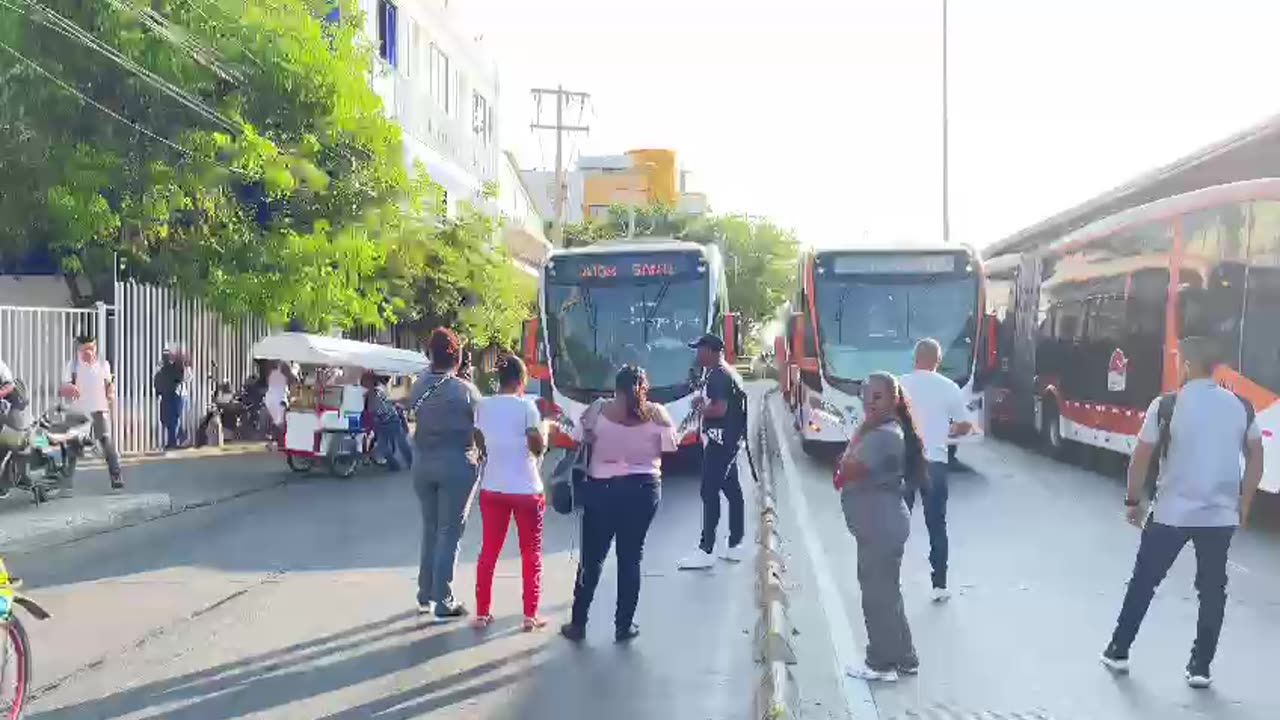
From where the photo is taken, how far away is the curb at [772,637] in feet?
22.3

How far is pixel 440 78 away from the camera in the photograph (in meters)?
39.3

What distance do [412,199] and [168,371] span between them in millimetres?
5751

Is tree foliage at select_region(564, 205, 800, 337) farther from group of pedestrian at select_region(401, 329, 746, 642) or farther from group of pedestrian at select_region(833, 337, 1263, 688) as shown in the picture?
group of pedestrian at select_region(833, 337, 1263, 688)

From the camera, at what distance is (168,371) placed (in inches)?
884

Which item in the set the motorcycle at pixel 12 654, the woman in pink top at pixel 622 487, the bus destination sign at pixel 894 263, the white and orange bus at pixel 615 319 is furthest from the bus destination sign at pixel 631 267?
the motorcycle at pixel 12 654

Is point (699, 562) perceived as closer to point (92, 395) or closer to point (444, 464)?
point (444, 464)

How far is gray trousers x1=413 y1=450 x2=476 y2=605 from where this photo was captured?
30.2 feet

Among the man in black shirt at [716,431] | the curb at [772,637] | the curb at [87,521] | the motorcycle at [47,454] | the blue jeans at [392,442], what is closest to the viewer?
the curb at [772,637]

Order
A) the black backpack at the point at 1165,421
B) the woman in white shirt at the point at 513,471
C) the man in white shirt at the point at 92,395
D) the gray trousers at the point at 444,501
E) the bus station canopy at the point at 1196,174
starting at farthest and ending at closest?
the bus station canopy at the point at 1196,174
the man in white shirt at the point at 92,395
the gray trousers at the point at 444,501
the woman in white shirt at the point at 513,471
the black backpack at the point at 1165,421

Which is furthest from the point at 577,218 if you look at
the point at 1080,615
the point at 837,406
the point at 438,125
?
the point at 1080,615

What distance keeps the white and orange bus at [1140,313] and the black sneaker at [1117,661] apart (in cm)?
164

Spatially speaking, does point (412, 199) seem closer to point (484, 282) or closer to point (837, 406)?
point (484, 282)

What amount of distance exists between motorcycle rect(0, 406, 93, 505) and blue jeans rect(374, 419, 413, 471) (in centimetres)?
486

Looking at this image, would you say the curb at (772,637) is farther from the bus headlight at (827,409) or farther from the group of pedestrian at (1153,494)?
the bus headlight at (827,409)
